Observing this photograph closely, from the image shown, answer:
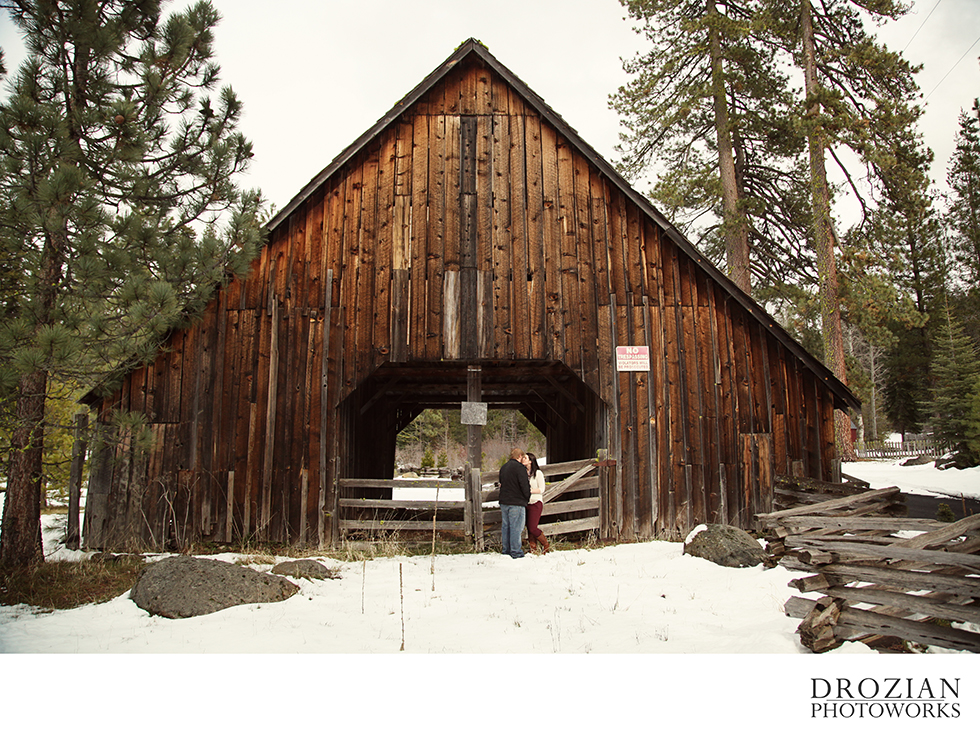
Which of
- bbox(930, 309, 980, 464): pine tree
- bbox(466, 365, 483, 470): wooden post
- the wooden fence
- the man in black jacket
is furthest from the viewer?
bbox(930, 309, 980, 464): pine tree

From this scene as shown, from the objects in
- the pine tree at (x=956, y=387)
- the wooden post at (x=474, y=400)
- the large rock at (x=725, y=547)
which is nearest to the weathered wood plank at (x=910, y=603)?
the large rock at (x=725, y=547)

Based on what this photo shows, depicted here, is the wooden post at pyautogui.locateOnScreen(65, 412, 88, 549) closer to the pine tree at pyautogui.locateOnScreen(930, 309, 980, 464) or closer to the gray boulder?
the gray boulder

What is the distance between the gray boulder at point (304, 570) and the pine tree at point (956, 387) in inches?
852

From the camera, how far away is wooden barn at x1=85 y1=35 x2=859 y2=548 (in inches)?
341

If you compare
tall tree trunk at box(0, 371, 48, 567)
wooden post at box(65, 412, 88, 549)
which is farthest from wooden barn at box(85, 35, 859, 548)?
tall tree trunk at box(0, 371, 48, 567)

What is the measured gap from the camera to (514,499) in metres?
8.13

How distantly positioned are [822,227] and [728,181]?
9.73ft

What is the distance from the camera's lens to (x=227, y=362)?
8.84 meters

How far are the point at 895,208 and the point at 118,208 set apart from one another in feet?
59.0

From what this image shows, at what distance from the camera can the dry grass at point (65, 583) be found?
5762 mm

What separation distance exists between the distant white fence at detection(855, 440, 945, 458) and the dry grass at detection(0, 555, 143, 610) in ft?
107

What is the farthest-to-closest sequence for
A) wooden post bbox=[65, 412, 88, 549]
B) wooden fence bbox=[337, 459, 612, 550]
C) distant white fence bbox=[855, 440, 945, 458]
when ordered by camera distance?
1. distant white fence bbox=[855, 440, 945, 458]
2. wooden fence bbox=[337, 459, 612, 550]
3. wooden post bbox=[65, 412, 88, 549]

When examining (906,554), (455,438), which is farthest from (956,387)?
(455,438)

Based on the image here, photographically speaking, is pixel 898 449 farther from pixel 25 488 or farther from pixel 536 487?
pixel 25 488
